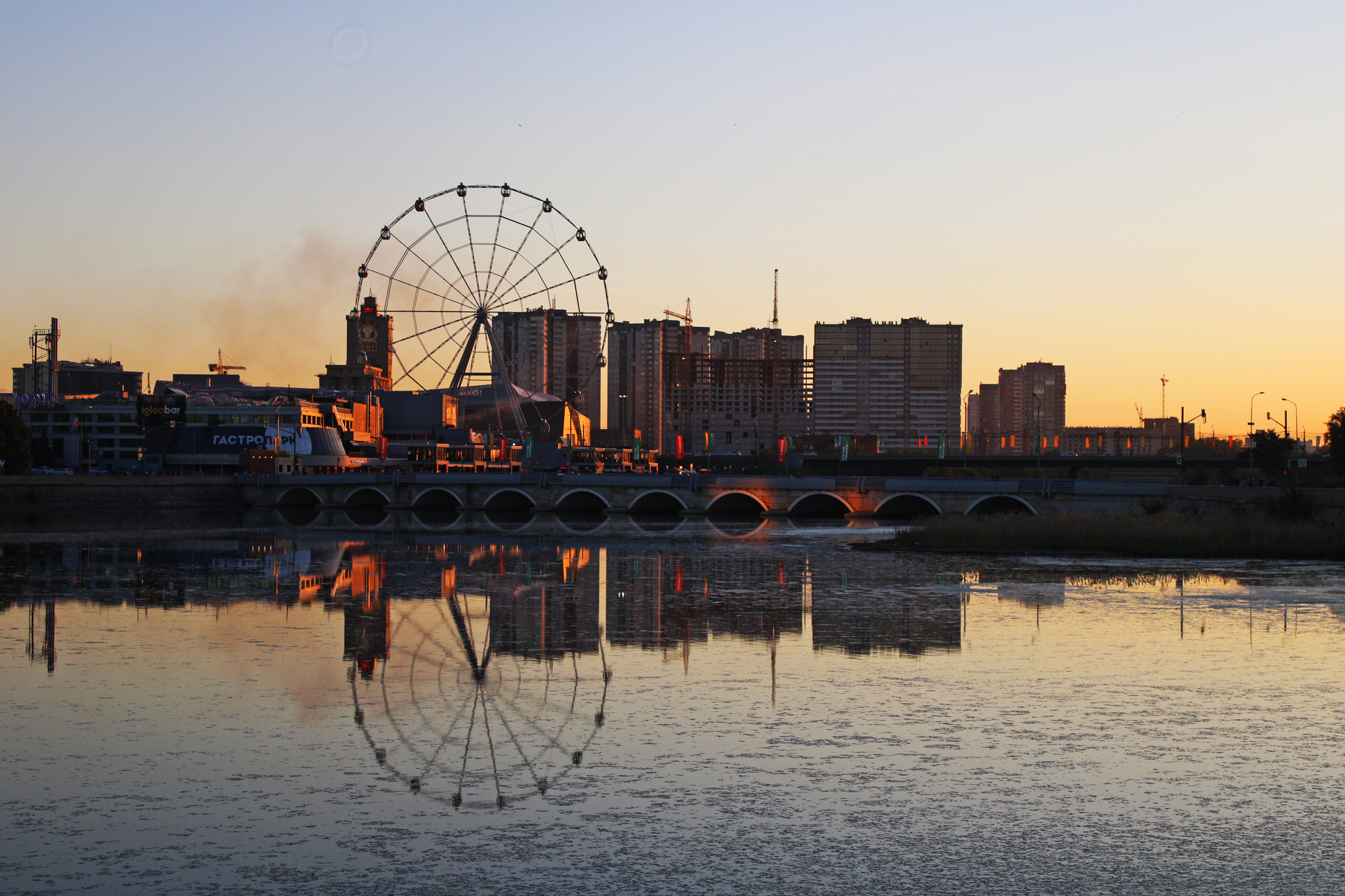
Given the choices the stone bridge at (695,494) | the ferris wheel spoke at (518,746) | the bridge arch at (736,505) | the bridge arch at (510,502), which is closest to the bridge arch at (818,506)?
the stone bridge at (695,494)

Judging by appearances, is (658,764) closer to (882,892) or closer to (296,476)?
(882,892)

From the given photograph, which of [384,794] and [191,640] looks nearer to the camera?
[384,794]

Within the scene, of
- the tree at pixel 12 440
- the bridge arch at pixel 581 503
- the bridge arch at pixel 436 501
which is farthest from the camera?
the tree at pixel 12 440

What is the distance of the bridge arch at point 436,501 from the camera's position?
4776 inches

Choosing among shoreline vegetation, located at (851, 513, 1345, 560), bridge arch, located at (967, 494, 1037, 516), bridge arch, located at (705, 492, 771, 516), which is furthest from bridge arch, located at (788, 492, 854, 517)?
shoreline vegetation, located at (851, 513, 1345, 560)

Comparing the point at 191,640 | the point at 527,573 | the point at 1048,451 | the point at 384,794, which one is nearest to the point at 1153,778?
the point at 384,794

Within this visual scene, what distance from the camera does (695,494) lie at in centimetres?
11319

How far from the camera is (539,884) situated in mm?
15219

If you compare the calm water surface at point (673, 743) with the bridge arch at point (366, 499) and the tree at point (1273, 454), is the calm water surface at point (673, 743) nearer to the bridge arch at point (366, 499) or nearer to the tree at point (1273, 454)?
the tree at point (1273, 454)

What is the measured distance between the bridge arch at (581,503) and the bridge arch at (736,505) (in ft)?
36.0

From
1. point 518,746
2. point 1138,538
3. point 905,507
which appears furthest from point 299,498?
point 518,746

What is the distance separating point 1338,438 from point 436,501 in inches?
3331

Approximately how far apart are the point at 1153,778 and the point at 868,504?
282 feet

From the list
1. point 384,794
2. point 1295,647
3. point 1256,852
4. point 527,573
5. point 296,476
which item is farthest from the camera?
point 296,476
